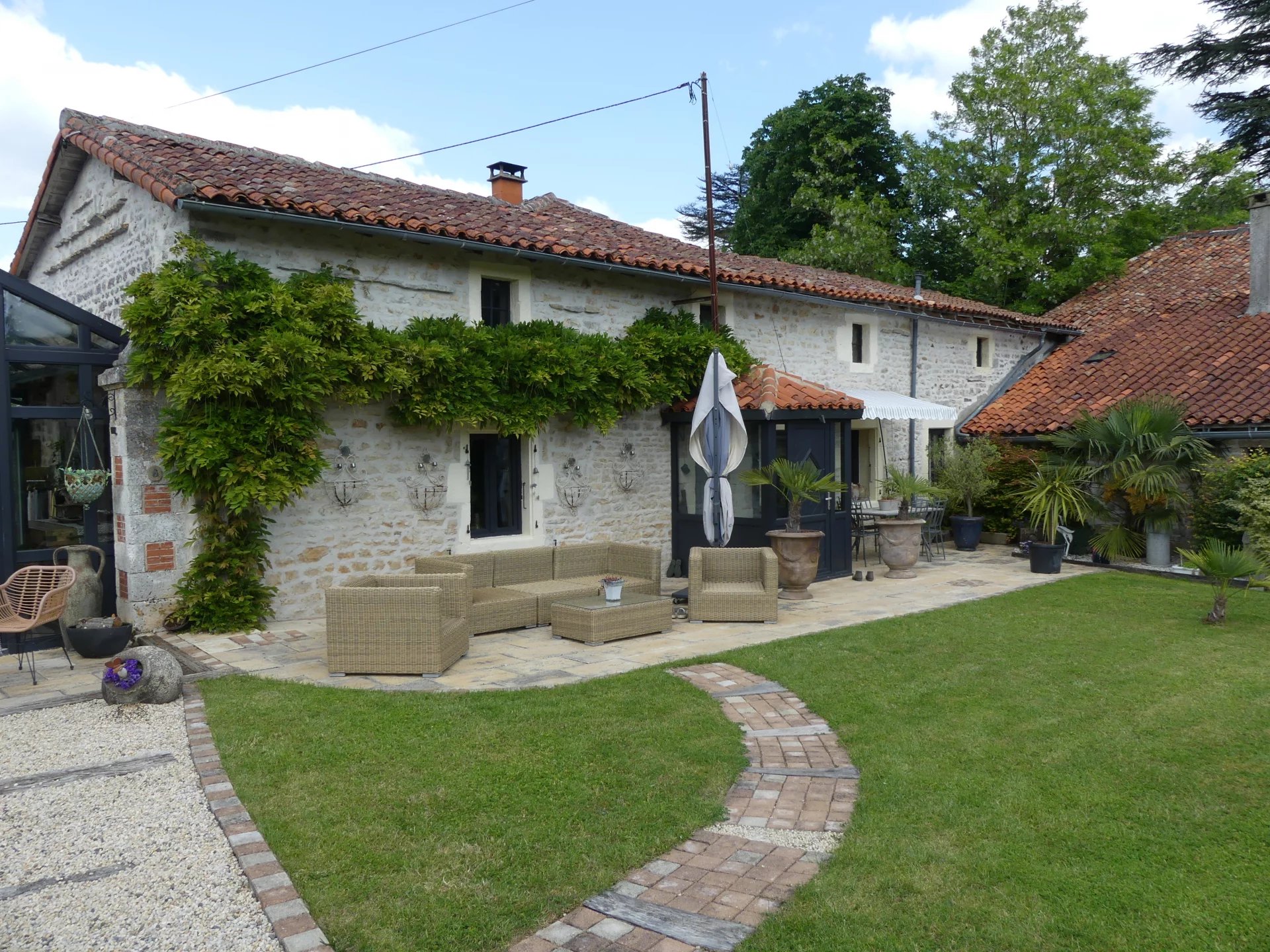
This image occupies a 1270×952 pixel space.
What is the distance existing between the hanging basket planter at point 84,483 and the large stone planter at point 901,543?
9687mm

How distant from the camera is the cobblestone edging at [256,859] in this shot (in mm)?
3279

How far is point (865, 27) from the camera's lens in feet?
42.9

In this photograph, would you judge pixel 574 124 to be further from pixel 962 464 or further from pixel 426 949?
pixel 426 949

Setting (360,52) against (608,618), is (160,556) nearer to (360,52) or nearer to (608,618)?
(608,618)

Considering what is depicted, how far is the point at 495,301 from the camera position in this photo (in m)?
11.1

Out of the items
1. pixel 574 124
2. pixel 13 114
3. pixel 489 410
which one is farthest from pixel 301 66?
pixel 489 410

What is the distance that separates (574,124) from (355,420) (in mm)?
5718

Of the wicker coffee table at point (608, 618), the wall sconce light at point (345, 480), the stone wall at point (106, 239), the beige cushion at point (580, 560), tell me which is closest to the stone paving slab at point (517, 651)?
the wicker coffee table at point (608, 618)

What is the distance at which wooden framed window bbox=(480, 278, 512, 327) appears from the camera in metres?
10.9

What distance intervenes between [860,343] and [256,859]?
14019 mm

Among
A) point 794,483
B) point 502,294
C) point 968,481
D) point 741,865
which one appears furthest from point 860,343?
point 741,865

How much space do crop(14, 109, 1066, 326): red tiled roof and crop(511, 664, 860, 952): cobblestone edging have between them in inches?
273

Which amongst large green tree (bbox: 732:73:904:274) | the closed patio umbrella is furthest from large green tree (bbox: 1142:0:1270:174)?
the closed patio umbrella

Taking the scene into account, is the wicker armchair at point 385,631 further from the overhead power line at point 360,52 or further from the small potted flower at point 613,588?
the overhead power line at point 360,52
